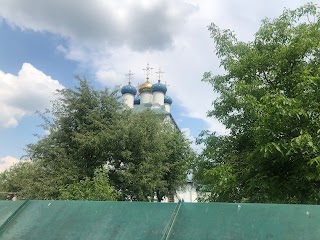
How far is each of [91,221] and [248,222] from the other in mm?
1982

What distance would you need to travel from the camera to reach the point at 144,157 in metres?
18.4

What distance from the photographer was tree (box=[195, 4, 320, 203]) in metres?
6.23

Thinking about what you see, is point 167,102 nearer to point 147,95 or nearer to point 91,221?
point 147,95

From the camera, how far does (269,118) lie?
6195mm

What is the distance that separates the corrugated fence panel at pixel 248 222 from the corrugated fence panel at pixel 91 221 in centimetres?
30

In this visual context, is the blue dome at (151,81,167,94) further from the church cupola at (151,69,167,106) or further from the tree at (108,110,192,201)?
the tree at (108,110,192,201)

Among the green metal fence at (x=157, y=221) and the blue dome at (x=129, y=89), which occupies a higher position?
the blue dome at (x=129, y=89)

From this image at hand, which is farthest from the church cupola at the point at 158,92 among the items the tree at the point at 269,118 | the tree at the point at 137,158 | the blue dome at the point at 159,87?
the tree at the point at 269,118

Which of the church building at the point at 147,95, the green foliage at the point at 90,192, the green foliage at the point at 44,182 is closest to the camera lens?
the green foliage at the point at 90,192

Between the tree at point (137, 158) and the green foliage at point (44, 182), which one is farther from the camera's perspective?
the tree at point (137, 158)

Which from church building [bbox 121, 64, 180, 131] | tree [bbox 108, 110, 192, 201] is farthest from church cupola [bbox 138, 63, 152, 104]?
tree [bbox 108, 110, 192, 201]

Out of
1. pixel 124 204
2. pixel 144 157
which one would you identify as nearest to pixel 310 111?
pixel 124 204

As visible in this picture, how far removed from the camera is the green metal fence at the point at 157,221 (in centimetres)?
392

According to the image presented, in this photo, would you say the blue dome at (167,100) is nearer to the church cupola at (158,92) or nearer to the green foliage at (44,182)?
the church cupola at (158,92)
